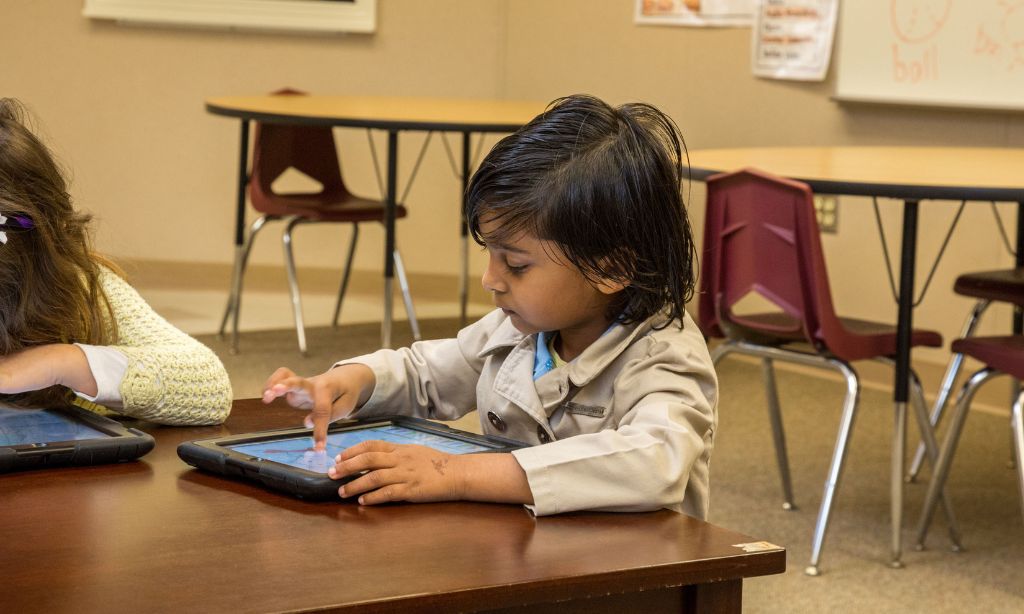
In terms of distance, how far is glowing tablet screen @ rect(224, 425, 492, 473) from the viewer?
0.95 meters

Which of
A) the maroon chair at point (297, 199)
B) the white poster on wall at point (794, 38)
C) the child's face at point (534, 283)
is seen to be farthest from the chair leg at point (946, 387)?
the child's face at point (534, 283)

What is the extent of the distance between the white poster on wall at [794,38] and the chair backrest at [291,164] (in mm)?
1452

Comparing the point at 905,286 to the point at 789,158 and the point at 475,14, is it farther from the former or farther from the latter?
the point at 475,14

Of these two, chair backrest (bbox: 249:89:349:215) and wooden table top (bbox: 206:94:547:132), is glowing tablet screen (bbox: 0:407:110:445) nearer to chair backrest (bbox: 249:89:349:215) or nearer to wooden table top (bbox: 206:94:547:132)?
wooden table top (bbox: 206:94:547:132)

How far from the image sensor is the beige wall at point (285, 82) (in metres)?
5.14

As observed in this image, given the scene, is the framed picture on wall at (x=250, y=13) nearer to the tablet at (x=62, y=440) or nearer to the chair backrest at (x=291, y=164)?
the chair backrest at (x=291, y=164)

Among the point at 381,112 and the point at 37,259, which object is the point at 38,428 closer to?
the point at 37,259

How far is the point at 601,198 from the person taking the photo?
1.05 m

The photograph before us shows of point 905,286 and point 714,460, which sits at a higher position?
point 905,286

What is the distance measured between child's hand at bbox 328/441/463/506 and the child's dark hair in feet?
0.73

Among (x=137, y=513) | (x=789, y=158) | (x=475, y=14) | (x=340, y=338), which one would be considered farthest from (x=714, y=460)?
(x=475, y=14)

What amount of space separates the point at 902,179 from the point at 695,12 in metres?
2.50

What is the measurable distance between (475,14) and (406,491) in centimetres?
515

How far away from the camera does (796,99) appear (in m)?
4.43
